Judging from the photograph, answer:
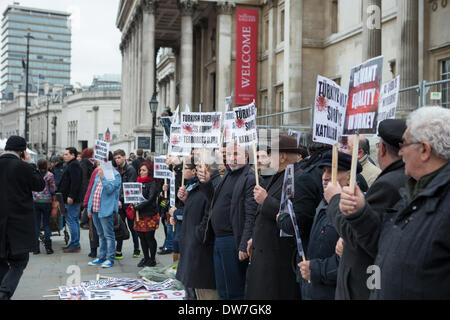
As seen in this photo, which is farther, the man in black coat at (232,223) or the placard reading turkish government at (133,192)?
the placard reading turkish government at (133,192)

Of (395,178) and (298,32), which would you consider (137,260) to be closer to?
(395,178)

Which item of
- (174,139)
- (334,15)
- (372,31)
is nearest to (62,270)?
(174,139)

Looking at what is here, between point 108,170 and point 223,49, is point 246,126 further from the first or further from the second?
point 223,49

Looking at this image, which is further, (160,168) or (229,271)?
(160,168)

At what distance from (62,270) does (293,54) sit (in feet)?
57.8

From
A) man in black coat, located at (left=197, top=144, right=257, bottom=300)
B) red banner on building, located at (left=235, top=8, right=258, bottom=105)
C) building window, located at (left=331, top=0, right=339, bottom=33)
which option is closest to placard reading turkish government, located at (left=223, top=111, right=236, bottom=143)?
man in black coat, located at (left=197, top=144, right=257, bottom=300)

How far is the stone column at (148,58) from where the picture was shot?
3347 centimetres

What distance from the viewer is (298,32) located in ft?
81.2

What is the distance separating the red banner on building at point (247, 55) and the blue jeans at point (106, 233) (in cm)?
2065

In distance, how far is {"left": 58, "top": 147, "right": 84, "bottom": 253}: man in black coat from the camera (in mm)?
11867

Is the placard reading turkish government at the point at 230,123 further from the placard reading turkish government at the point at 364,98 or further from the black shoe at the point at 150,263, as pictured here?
the black shoe at the point at 150,263

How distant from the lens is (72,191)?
1189cm

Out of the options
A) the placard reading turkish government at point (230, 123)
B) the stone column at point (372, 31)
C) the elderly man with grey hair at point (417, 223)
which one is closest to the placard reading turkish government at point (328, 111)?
the elderly man with grey hair at point (417, 223)

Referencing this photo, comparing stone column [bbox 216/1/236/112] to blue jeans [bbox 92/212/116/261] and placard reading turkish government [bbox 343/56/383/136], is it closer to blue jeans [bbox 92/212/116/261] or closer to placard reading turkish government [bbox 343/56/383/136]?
blue jeans [bbox 92/212/116/261]
